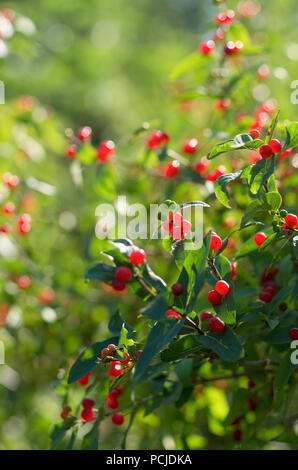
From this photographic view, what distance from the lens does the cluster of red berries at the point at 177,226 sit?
86 centimetres

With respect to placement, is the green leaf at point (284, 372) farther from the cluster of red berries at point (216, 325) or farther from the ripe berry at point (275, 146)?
the ripe berry at point (275, 146)

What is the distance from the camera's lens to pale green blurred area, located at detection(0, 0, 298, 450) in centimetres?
160

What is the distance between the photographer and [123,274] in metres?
0.92

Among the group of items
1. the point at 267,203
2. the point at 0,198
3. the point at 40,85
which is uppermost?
the point at 40,85

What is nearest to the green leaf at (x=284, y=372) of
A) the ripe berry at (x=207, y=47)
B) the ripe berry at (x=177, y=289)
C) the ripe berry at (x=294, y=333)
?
the ripe berry at (x=294, y=333)

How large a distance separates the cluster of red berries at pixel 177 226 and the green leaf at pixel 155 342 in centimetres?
16

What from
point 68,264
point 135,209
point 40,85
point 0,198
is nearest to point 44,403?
point 68,264

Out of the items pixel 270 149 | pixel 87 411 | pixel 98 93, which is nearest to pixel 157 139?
pixel 270 149

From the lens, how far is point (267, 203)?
0.87 metres

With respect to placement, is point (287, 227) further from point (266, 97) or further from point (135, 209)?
point (266, 97)

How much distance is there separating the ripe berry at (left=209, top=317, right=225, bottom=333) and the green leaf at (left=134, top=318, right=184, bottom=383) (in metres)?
0.08

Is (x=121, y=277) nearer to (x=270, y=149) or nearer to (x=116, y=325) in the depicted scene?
(x=116, y=325)

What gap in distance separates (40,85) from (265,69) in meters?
3.20

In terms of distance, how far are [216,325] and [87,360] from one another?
0.25 meters
